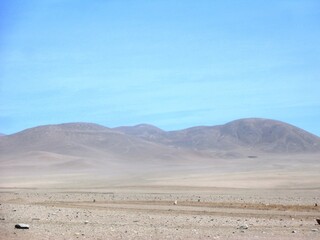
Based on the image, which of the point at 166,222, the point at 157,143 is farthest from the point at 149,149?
the point at 166,222

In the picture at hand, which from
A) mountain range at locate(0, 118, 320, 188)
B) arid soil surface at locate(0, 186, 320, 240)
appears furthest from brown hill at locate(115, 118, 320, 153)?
arid soil surface at locate(0, 186, 320, 240)

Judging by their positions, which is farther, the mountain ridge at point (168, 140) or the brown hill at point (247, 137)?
the brown hill at point (247, 137)

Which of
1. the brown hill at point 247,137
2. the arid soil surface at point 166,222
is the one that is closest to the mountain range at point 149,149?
the brown hill at point 247,137

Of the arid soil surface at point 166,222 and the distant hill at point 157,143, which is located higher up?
the distant hill at point 157,143

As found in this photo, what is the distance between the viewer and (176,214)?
18984 millimetres

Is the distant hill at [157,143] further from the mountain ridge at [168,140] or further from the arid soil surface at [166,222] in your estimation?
the arid soil surface at [166,222]

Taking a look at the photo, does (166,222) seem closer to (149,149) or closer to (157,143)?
(149,149)

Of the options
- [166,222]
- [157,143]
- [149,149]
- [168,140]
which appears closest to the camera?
[166,222]

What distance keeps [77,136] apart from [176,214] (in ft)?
389

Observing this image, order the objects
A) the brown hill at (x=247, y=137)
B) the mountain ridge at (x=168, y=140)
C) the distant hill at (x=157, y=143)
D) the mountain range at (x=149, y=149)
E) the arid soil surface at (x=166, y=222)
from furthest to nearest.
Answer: the brown hill at (x=247, y=137) → the mountain ridge at (x=168, y=140) → the distant hill at (x=157, y=143) → the mountain range at (x=149, y=149) → the arid soil surface at (x=166, y=222)

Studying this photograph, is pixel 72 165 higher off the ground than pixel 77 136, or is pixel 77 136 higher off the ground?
pixel 77 136

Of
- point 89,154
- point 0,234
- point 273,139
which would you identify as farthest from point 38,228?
point 273,139

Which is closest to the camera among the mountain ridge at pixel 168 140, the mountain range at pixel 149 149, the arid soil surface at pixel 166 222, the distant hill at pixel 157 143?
the arid soil surface at pixel 166 222

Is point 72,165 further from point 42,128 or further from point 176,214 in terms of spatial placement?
point 176,214
